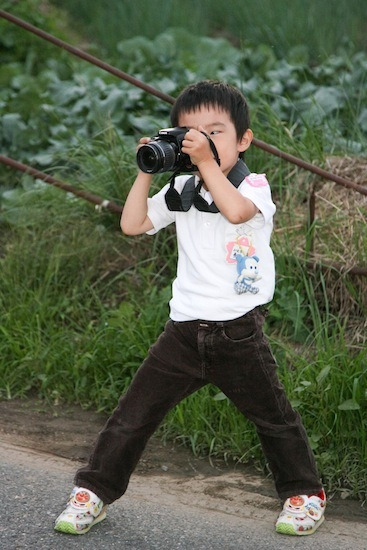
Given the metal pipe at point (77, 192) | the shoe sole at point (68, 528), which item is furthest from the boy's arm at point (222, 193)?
the metal pipe at point (77, 192)

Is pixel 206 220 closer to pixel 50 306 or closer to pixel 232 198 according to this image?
pixel 232 198

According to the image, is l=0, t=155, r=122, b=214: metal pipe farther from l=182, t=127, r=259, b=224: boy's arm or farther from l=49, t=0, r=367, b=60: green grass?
l=49, t=0, r=367, b=60: green grass

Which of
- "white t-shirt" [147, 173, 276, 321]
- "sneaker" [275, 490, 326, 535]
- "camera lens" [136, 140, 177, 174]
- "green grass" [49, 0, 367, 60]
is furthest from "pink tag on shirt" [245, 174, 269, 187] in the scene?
"green grass" [49, 0, 367, 60]

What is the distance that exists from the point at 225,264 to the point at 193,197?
212 mm

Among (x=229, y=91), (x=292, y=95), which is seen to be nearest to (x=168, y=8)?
(x=292, y=95)

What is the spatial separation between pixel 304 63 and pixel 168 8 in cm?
149

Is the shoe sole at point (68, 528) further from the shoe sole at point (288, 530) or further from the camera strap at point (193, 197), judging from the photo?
the camera strap at point (193, 197)

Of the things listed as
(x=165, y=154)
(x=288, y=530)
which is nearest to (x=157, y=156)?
(x=165, y=154)

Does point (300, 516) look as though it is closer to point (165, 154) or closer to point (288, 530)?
point (288, 530)

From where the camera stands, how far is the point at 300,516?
325 cm

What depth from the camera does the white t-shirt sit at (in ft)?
10.1

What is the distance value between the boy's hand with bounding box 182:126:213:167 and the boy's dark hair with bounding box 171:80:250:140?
0.13 meters

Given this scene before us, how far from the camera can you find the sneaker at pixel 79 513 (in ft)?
10.4

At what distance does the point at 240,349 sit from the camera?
10.2ft
